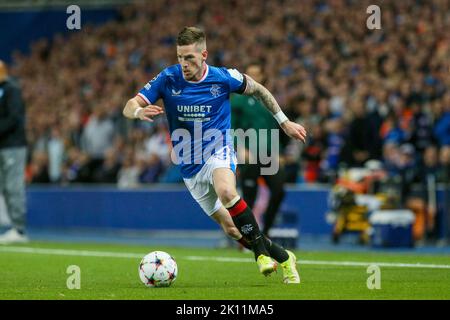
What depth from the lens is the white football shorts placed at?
33.9 feet

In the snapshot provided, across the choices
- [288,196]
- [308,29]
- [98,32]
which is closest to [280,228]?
[288,196]

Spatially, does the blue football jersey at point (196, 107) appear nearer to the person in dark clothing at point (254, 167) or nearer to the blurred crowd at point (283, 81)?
the person in dark clothing at point (254, 167)

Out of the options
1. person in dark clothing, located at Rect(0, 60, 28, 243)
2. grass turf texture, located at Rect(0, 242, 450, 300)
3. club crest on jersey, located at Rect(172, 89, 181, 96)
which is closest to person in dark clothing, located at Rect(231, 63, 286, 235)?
grass turf texture, located at Rect(0, 242, 450, 300)

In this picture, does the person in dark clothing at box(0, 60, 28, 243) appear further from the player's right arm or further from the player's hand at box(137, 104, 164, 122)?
the player's hand at box(137, 104, 164, 122)

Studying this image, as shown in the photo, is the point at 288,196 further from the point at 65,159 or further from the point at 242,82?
the point at 242,82

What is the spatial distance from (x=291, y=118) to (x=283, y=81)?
3.54m

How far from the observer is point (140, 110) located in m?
9.80

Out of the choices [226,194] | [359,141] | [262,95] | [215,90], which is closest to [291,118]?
[359,141]

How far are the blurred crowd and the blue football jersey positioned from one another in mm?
7278

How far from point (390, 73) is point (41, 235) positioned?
831cm

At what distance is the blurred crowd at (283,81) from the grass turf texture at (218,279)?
4.41 meters

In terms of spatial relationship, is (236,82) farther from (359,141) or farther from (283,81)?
(283,81)

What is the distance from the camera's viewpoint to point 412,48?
67.3ft

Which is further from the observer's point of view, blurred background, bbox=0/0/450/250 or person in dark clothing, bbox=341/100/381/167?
person in dark clothing, bbox=341/100/381/167
